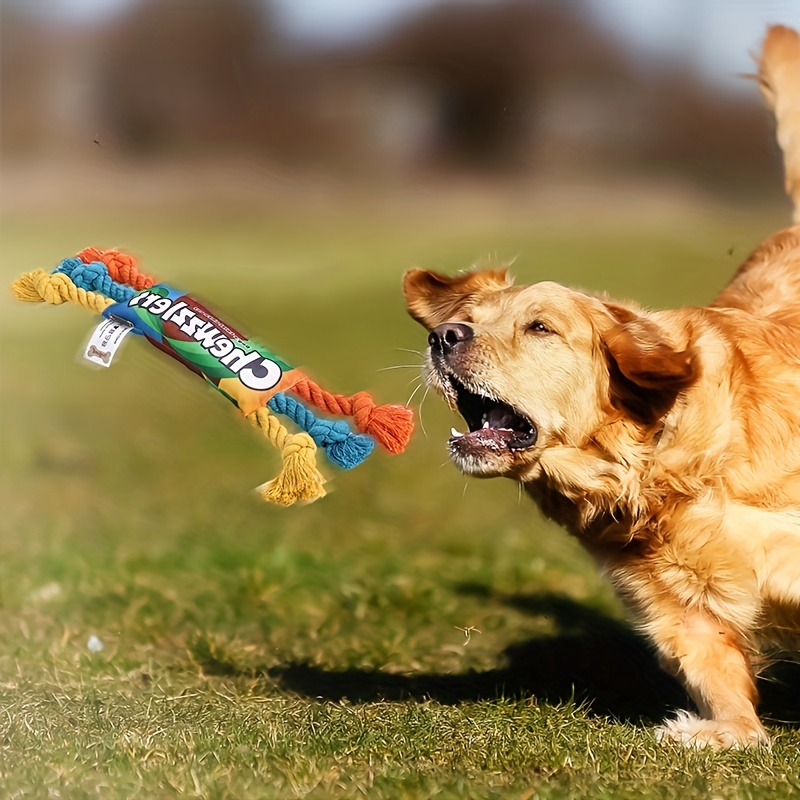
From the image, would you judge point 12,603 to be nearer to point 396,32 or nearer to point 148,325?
point 148,325

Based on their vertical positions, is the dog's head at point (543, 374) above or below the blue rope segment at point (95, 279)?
above

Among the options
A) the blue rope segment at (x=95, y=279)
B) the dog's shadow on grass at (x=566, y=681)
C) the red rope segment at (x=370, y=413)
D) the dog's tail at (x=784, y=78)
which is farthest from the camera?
the dog's tail at (x=784, y=78)

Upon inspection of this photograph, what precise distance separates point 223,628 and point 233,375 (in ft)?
5.44

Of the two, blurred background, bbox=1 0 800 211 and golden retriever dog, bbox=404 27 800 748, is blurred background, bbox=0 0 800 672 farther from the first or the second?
golden retriever dog, bbox=404 27 800 748

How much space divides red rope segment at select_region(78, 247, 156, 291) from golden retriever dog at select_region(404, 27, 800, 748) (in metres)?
0.85

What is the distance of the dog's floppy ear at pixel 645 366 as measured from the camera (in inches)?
117

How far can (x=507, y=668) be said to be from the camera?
A: 397cm

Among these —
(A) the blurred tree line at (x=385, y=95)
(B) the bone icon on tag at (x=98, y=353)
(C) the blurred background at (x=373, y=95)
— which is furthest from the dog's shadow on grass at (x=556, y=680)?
(A) the blurred tree line at (x=385, y=95)

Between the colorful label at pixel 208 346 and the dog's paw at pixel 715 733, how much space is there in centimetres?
136

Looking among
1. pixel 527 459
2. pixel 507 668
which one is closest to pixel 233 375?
pixel 527 459

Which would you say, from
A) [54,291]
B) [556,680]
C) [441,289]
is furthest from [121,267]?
[556,680]

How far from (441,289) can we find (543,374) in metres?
0.60

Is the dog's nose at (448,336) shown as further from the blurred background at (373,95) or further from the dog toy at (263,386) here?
the blurred background at (373,95)

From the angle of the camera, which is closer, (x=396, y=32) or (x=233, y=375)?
(x=233, y=375)
